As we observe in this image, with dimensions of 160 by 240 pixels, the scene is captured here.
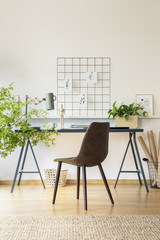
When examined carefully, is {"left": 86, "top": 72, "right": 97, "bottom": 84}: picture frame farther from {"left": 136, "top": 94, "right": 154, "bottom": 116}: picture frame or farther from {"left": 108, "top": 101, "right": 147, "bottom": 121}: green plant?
{"left": 136, "top": 94, "right": 154, "bottom": 116}: picture frame

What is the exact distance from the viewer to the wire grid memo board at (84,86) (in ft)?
13.8

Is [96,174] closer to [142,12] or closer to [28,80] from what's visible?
[28,80]

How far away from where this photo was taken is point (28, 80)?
13.9ft

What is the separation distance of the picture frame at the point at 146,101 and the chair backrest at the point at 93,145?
1412 millimetres

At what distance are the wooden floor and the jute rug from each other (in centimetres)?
20

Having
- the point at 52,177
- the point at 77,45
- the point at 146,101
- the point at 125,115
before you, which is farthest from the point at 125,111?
the point at 52,177

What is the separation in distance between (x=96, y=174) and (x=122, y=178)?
356mm

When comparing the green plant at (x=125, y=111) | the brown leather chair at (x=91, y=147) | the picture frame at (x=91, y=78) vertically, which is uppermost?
the picture frame at (x=91, y=78)

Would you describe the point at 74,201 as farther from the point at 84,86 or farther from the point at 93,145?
the point at 84,86

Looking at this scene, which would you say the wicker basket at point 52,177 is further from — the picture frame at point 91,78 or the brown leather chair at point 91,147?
the picture frame at point 91,78

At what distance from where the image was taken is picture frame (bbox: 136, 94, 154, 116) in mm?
4199

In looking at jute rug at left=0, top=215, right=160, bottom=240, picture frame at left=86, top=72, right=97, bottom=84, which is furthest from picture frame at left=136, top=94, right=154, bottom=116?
jute rug at left=0, top=215, right=160, bottom=240

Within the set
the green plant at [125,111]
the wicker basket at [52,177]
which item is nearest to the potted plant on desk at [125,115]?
the green plant at [125,111]

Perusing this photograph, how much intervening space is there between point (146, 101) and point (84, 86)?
Answer: 33.9 inches
